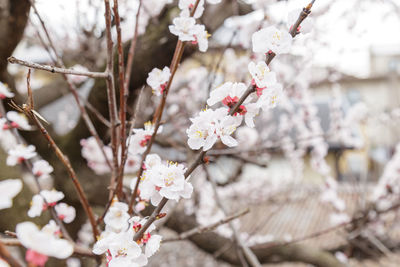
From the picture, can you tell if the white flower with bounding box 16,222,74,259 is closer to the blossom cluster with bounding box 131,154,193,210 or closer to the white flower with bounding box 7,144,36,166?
the blossom cluster with bounding box 131,154,193,210

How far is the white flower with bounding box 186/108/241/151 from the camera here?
2.31 feet

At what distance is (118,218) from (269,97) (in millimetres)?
532

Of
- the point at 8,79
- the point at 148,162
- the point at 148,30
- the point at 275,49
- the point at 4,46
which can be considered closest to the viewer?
the point at 275,49

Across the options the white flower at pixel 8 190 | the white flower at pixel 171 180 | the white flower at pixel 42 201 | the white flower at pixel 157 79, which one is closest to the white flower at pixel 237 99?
the white flower at pixel 171 180

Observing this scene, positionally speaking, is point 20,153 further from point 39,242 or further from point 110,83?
point 39,242

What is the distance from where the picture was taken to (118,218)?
0.88 meters

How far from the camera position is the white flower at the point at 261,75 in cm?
71

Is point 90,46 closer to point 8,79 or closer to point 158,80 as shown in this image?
point 8,79

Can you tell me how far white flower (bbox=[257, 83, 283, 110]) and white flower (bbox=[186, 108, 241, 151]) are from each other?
7 centimetres

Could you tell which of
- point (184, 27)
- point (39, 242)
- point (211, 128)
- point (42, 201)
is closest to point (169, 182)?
point (211, 128)

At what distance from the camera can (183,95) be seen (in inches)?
163

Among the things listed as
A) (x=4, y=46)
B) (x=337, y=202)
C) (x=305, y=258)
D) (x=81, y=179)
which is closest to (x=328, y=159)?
(x=337, y=202)

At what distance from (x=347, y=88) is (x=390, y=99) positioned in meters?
2.62

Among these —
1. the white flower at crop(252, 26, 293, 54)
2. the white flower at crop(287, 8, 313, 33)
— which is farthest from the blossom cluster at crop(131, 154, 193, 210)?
the white flower at crop(287, 8, 313, 33)
